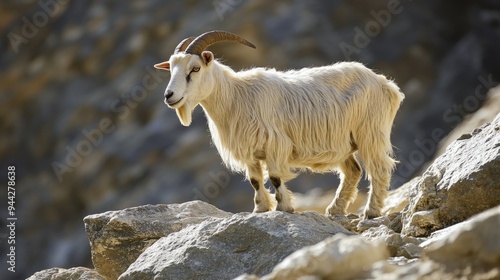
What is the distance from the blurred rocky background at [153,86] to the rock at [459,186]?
47.1 feet

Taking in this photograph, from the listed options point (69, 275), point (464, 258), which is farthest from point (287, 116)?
point (464, 258)

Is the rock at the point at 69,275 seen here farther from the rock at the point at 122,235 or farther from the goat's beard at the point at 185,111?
the goat's beard at the point at 185,111

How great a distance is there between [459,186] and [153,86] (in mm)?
20387

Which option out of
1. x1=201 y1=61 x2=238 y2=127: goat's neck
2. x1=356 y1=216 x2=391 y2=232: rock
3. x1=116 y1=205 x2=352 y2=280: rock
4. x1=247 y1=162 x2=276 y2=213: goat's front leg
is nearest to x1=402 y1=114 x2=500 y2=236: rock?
x1=356 y1=216 x2=391 y2=232: rock

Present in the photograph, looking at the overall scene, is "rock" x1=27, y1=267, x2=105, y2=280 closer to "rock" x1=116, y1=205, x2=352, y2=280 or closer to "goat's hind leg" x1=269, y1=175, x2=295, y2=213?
"rock" x1=116, y1=205, x2=352, y2=280

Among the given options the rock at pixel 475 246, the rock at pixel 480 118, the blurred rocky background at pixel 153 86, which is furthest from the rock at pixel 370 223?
the blurred rocky background at pixel 153 86

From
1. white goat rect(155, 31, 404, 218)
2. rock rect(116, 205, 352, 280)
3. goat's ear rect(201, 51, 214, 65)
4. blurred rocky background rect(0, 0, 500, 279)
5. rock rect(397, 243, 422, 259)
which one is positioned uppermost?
goat's ear rect(201, 51, 214, 65)

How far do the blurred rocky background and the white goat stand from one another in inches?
503

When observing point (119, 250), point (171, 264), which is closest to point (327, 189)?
point (119, 250)

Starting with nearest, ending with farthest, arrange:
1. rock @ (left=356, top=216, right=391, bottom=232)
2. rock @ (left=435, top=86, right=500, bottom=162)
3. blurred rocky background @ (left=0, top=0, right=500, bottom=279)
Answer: rock @ (left=356, top=216, right=391, bottom=232) → rock @ (left=435, top=86, right=500, bottom=162) → blurred rocky background @ (left=0, top=0, right=500, bottom=279)

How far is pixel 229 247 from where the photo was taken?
6668mm

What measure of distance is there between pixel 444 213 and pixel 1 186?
23.8 metres

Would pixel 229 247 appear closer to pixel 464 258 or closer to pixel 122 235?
pixel 122 235

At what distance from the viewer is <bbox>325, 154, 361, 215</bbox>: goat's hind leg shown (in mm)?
9477
